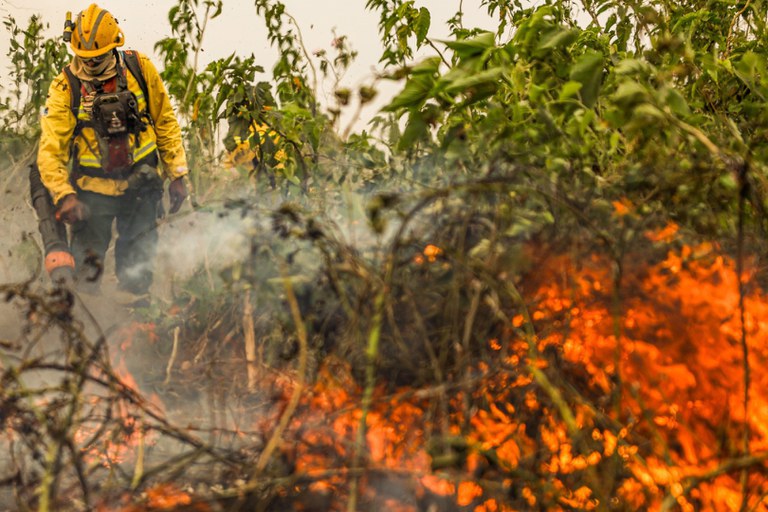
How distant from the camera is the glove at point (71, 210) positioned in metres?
4.43

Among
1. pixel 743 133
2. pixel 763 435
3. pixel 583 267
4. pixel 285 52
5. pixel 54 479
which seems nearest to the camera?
pixel 54 479

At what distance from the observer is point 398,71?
241 centimetres

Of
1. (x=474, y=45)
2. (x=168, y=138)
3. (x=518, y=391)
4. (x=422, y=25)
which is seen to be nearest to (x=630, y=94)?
(x=474, y=45)

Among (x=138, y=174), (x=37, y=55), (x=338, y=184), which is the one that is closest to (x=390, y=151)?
(x=338, y=184)

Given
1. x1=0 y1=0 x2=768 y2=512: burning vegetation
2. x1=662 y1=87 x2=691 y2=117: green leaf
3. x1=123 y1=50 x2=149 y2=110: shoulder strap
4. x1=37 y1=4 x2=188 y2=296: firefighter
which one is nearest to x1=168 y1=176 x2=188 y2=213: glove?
x1=37 y1=4 x2=188 y2=296: firefighter

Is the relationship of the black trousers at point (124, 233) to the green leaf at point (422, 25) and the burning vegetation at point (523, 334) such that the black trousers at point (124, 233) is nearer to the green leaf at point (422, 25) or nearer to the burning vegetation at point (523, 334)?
the green leaf at point (422, 25)

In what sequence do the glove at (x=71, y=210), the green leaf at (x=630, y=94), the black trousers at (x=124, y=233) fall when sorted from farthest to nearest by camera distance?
1. the black trousers at (x=124, y=233)
2. the glove at (x=71, y=210)
3. the green leaf at (x=630, y=94)

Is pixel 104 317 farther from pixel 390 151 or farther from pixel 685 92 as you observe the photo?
pixel 685 92

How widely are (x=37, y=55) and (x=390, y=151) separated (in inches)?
200

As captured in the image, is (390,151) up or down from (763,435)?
up

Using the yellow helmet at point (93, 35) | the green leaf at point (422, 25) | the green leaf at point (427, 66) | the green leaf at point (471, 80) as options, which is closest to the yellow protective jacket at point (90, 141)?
the yellow helmet at point (93, 35)

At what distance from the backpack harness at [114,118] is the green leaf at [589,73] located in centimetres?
299

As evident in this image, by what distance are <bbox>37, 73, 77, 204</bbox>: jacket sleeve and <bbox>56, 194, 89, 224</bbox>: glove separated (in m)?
0.04

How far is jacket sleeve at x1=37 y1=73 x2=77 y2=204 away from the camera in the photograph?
4.50 m
